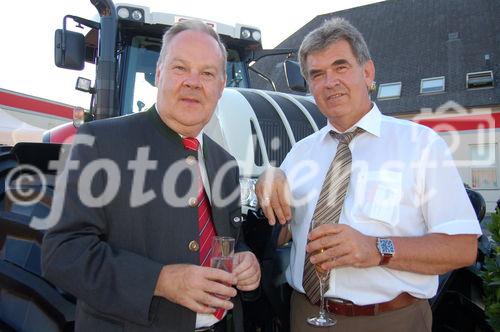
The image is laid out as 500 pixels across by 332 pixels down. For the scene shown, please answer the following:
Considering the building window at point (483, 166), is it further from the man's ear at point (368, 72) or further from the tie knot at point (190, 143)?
the tie knot at point (190, 143)

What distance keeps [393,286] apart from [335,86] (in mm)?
952

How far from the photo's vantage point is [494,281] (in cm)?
257

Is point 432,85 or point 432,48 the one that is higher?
point 432,48

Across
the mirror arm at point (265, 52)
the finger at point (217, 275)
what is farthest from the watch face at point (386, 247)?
the mirror arm at point (265, 52)

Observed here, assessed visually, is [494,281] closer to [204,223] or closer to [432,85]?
[204,223]

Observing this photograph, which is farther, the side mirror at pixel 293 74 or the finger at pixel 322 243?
the side mirror at pixel 293 74

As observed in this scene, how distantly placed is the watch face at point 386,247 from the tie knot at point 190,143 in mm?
837

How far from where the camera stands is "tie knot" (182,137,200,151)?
6.45ft

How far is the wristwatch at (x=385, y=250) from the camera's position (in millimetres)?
1942

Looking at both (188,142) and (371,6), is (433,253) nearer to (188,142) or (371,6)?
(188,142)

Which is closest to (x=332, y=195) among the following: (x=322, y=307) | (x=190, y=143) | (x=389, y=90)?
(x=322, y=307)

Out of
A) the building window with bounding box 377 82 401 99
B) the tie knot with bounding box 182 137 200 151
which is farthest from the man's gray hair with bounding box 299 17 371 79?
the building window with bounding box 377 82 401 99

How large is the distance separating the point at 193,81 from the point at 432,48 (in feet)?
75.7

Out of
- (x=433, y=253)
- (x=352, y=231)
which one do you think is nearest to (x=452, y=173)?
(x=433, y=253)
